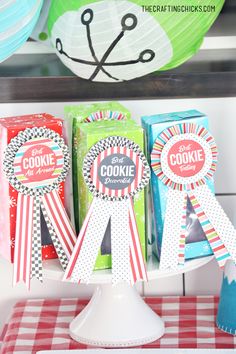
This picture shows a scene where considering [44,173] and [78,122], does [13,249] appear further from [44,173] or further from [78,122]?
[78,122]

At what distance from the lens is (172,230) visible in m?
1.58

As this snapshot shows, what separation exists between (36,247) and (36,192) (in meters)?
0.10

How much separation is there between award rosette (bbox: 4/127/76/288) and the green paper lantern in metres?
0.19

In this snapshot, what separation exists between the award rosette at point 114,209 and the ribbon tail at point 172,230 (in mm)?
47

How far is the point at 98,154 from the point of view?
150cm

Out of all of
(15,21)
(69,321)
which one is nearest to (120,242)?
(69,321)

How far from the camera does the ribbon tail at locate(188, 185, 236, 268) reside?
5.20ft

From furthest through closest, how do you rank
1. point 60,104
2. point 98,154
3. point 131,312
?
1. point 60,104
2. point 131,312
3. point 98,154

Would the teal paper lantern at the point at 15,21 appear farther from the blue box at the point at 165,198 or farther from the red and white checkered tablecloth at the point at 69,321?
the red and white checkered tablecloth at the point at 69,321

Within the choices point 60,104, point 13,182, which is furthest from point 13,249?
point 60,104

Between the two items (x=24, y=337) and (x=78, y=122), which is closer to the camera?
(x=78, y=122)

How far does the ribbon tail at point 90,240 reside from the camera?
5.01ft

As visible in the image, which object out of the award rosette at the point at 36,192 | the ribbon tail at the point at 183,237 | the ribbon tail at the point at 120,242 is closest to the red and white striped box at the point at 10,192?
the award rosette at the point at 36,192

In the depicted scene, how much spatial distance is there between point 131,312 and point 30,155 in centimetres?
36
